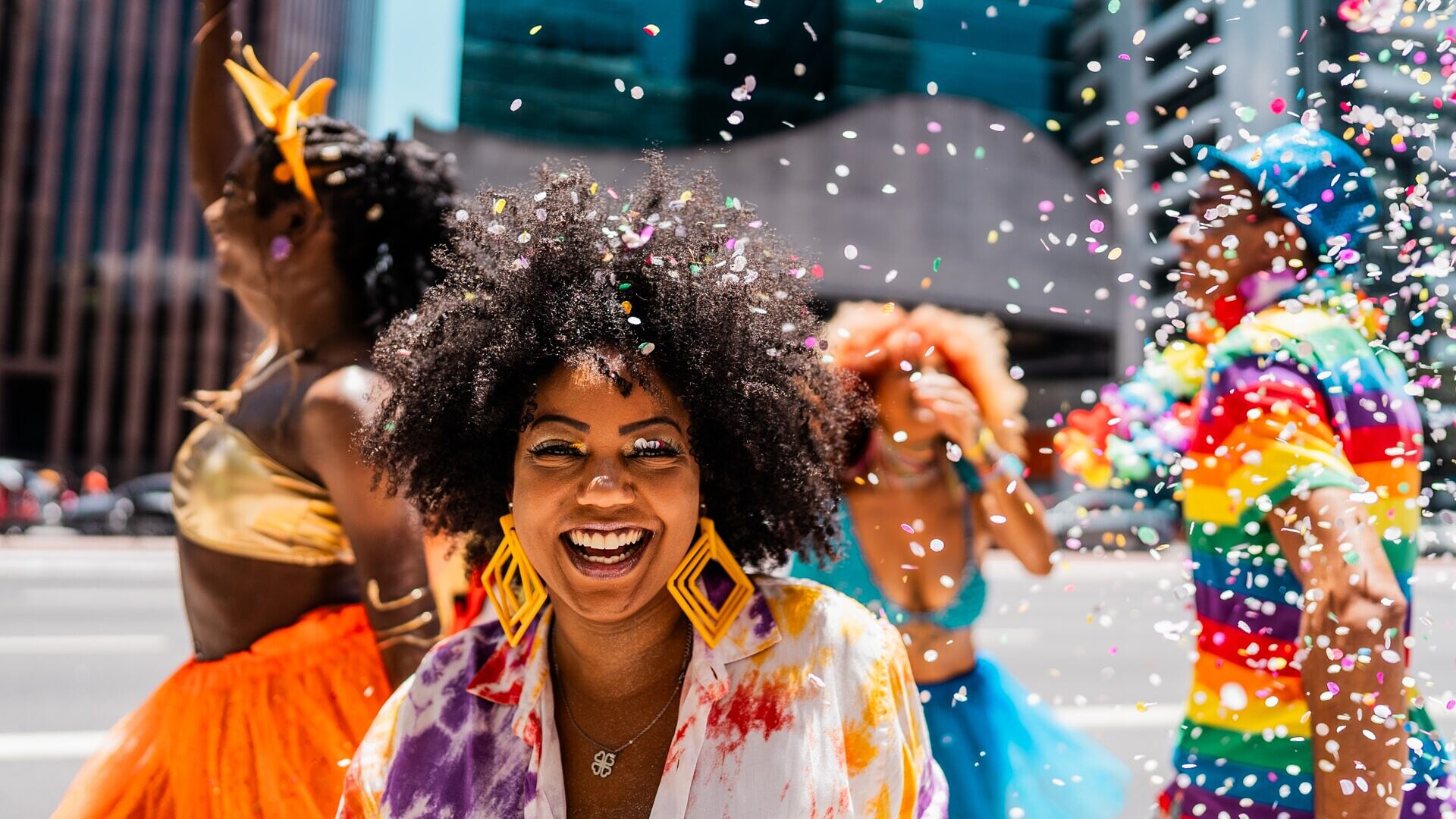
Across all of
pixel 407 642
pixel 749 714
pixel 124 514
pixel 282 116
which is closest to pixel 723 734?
pixel 749 714

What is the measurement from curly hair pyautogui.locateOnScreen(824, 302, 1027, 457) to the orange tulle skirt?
142cm

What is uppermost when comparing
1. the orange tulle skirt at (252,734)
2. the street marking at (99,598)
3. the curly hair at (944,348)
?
the curly hair at (944,348)

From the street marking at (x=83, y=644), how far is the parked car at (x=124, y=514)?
12343mm

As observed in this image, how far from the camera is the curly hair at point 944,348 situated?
9.43 ft

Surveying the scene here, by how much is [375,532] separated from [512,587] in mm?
460

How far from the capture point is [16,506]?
60.9 feet

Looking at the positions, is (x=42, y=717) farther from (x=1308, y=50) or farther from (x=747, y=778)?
(x=1308, y=50)

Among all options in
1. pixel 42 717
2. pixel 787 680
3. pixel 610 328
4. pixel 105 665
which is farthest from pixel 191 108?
pixel 105 665

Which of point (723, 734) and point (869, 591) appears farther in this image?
point (869, 591)

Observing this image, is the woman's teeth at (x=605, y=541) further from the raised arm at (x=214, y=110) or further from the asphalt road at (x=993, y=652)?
the raised arm at (x=214, y=110)

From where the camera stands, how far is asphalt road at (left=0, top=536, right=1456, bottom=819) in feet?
9.16

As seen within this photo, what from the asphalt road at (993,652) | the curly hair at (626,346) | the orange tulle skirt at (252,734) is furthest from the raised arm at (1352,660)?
the orange tulle skirt at (252,734)

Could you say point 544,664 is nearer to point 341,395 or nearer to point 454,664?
point 454,664

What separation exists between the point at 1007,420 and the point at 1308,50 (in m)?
1.41
